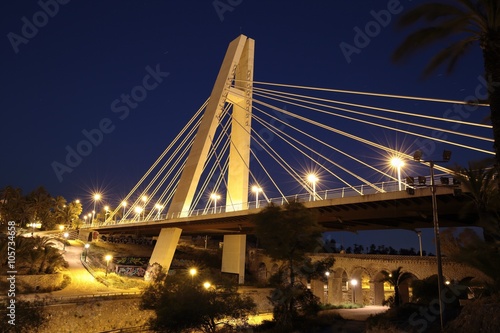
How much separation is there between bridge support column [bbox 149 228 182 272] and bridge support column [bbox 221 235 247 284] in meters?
5.66

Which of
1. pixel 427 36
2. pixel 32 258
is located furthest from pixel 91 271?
pixel 427 36

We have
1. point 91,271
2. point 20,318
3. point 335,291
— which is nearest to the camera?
point 20,318

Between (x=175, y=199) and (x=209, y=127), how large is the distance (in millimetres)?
7556

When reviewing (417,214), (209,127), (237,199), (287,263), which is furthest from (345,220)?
(209,127)

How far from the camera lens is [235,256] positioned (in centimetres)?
3916

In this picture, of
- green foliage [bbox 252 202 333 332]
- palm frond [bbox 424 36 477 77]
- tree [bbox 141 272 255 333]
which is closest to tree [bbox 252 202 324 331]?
green foliage [bbox 252 202 333 332]

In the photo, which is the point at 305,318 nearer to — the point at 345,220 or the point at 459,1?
the point at 345,220

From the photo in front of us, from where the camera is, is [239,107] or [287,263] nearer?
[287,263]

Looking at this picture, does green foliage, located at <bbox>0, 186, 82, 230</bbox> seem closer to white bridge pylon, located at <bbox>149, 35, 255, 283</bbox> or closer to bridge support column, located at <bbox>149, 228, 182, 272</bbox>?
bridge support column, located at <bbox>149, 228, 182, 272</bbox>

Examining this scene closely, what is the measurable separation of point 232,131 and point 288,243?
20127 millimetres

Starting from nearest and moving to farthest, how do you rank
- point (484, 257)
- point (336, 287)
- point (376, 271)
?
point (484, 257)
point (376, 271)
point (336, 287)

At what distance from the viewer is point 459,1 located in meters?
9.83

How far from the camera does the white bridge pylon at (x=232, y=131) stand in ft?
115

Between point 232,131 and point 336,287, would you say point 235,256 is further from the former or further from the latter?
point 232,131
